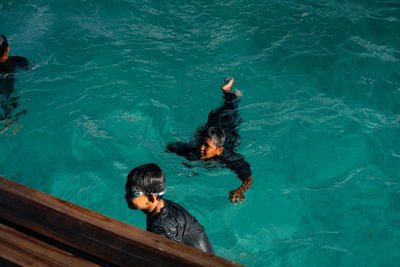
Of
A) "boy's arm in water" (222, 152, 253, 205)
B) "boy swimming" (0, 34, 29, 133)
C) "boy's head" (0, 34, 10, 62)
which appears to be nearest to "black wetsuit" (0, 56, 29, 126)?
"boy swimming" (0, 34, 29, 133)

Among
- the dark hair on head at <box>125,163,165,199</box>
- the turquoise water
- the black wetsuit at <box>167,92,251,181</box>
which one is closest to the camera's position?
the dark hair on head at <box>125,163,165,199</box>

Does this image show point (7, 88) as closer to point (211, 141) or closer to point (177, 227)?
point (211, 141)

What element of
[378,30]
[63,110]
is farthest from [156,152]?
[378,30]

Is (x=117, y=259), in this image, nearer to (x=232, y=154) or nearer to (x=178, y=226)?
(x=178, y=226)

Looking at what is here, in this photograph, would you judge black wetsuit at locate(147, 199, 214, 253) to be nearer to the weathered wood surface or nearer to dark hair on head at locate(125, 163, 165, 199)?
dark hair on head at locate(125, 163, 165, 199)

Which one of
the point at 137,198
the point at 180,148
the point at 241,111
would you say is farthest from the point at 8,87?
the point at 137,198

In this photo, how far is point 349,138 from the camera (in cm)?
568

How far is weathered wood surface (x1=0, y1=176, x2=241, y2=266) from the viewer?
140cm

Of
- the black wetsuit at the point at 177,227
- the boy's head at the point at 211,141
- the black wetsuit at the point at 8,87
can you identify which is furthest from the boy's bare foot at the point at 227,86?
the black wetsuit at the point at 177,227

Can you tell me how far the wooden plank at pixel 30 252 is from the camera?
4.53ft

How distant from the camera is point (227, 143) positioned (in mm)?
5078

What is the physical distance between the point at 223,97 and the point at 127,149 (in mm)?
1837

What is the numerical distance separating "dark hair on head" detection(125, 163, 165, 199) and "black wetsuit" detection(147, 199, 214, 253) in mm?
177

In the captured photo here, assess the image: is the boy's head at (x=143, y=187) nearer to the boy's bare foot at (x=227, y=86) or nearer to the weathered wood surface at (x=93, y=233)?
the weathered wood surface at (x=93, y=233)
